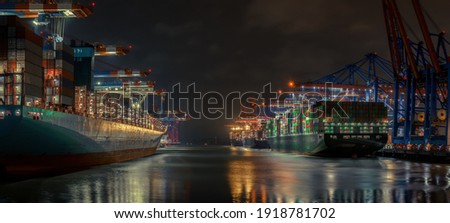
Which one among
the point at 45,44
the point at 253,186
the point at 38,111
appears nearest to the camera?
the point at 253,186

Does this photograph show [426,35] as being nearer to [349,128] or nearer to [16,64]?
[349,128]

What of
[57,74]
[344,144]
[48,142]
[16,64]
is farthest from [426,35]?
[16,64]

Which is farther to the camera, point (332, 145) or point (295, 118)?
point (295, 118)

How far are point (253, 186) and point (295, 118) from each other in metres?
62.4

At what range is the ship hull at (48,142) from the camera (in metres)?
30.9

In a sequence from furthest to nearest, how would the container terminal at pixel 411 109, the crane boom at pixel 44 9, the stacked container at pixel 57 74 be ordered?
the container terminal at pixel 411 109
the crane boom at pixel 44 9
the stacked container at pixel 57 74

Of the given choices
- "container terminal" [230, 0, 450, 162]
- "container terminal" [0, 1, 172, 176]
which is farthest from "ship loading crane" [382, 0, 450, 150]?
"container terminal" [0, 1, 172, 176]

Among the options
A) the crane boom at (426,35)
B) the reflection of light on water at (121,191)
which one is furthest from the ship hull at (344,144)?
the reflection of light on water at (121,191)

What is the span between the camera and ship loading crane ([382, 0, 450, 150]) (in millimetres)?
63031

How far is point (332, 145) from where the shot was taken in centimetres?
6625

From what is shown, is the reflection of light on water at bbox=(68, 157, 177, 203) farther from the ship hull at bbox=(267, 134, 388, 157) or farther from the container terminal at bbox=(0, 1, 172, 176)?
the ship hull at bbox=(267, 134, 388, 157)

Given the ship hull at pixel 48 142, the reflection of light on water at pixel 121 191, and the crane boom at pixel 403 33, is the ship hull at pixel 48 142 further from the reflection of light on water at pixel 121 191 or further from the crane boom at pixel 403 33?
the crane boom at pixel 403 33
